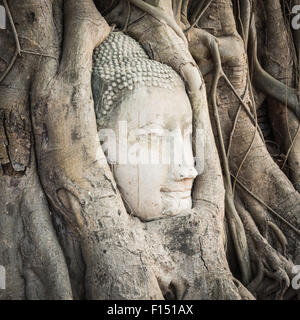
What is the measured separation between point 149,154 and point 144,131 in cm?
11

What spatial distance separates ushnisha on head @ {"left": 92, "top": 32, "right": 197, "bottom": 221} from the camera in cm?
201

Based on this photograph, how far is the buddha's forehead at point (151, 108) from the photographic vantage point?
201cm

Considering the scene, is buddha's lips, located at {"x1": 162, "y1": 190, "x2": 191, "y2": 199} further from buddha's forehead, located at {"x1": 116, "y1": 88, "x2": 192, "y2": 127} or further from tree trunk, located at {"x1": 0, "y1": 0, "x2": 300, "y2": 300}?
buddha's forehead, located at {"x1": 116, "y1": 88, "x2": 192, "y2": 127}

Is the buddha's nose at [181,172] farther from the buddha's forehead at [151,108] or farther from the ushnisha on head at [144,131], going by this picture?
the buddha's forehead at [151,108]

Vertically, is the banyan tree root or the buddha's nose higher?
the buddha's nose

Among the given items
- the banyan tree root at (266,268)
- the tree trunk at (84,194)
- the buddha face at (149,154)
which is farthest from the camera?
the banyan tree root at (266,268)

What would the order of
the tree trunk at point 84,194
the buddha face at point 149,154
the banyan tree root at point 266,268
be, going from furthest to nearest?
the banyan tree root at point 266,268 < the buddha face at point 149,154 < the tree trunk at point 84,194

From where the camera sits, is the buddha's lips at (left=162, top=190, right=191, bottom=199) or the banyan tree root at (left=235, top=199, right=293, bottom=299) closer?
the buddha's lips at (left=162, top=190, right=191, bottom=199)

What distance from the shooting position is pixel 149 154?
203 centimetres

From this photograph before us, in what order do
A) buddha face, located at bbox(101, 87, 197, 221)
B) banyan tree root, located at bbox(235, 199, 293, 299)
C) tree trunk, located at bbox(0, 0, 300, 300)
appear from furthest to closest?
1. banyan tree root, located at bbox(235, 199, 293, 299)
2. buddha face, located at bbox(101, 87, 197, 221)
3. tree trunk, located at bbox(0, 0, 300, 300)

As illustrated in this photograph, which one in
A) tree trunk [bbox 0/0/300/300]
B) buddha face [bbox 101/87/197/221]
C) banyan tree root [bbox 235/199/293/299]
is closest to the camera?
tree trunk [bbox 0/0/300/300]

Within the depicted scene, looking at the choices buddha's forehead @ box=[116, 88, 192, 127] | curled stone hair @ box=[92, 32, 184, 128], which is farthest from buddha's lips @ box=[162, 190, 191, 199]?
curled stone hair @ box=[92, 32, 184, 128]

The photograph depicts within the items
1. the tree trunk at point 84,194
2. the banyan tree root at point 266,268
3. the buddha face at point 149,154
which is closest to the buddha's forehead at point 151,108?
the buddha face at point 149,154

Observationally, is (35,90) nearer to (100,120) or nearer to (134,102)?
(100,120)
